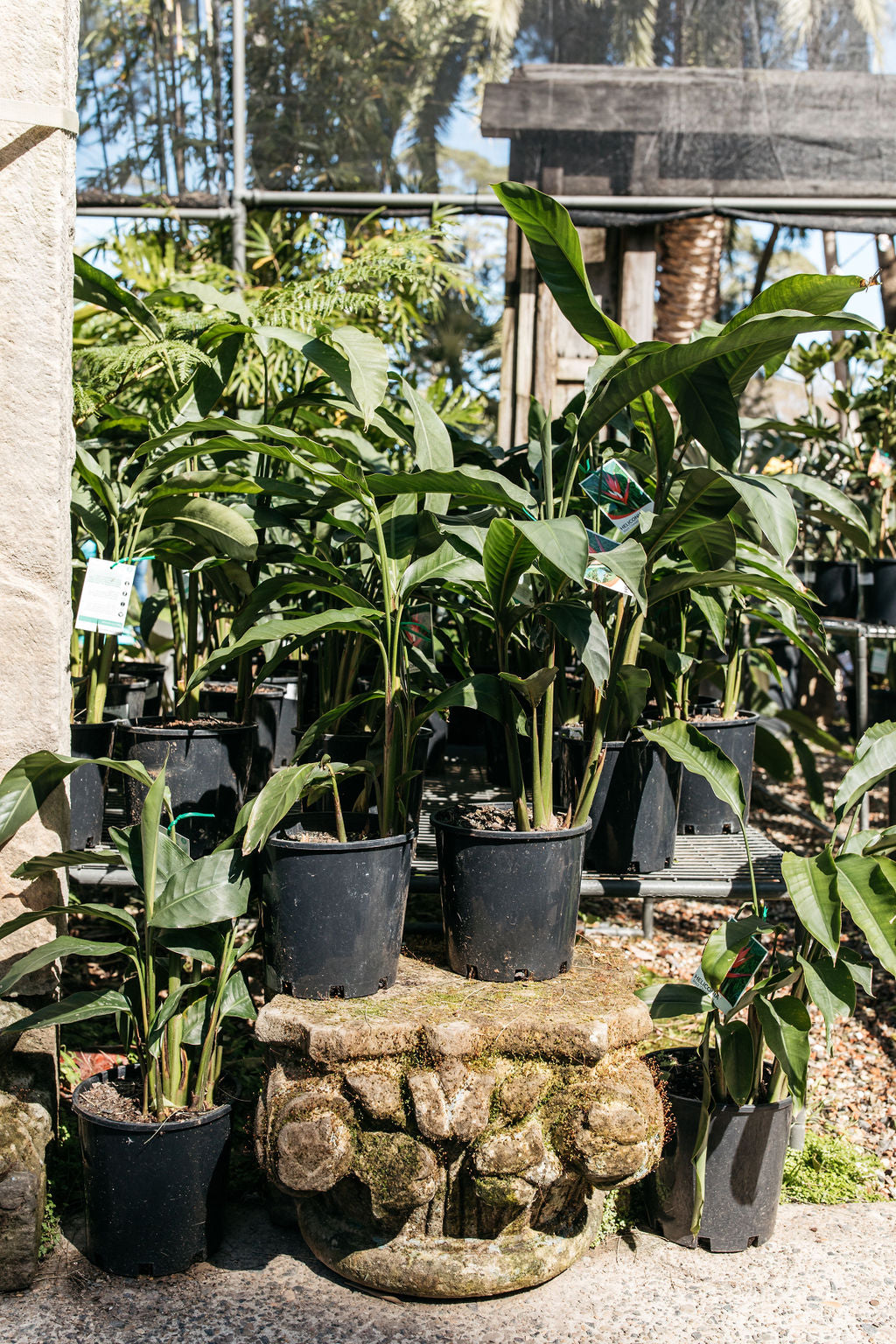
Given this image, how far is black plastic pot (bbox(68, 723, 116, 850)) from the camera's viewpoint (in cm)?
223

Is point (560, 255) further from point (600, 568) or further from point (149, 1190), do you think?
point (149, 1190)

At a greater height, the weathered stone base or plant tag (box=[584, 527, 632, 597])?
plant tag (box=[584, 527, 632, 597])

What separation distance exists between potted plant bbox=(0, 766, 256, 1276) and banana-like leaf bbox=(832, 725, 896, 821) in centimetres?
107

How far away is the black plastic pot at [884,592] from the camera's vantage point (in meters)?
3.52

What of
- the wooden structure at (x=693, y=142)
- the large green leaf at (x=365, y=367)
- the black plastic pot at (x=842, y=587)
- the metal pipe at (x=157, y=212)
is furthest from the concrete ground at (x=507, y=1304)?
the metal pipe at (x=157, y=212)

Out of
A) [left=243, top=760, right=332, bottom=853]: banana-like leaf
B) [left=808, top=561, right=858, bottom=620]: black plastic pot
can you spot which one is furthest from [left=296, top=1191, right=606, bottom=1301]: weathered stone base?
[left=808, top=561, right=858, bottom=620]: black plastic pot

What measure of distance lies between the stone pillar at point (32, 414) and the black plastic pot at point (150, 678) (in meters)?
0.77

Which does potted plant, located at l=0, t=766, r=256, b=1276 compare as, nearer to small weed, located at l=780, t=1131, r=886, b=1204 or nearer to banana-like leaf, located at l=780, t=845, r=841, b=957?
banana-like leaf, located at l=780, t=845, r=841, b=957

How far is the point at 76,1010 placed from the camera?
186 centimetres

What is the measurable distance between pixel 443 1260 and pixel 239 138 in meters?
3.87

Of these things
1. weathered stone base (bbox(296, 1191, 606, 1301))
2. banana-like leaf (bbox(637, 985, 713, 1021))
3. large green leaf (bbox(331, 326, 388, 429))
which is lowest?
weathered stone base (bbox(296, 1191, 606, 1301))

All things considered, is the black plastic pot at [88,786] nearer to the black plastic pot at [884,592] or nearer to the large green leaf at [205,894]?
the large green leaf at [205,894]

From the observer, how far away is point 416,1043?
1.74m

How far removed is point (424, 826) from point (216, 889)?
34.7 inches
